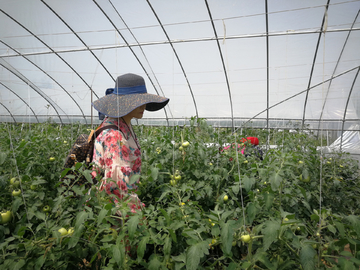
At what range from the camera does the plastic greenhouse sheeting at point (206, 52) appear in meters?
6.05

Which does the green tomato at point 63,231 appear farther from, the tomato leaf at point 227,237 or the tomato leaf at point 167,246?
the tomato leaf at point 227,237

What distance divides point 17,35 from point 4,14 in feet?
2.42

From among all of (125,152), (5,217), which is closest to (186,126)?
(125,152)

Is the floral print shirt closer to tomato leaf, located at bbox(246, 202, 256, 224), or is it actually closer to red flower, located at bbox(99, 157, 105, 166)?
red flower, located at bbox(99, 157, 105, 166)

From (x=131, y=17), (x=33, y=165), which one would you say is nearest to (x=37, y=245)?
(x=33, y=165)

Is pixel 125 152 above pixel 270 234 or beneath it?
above

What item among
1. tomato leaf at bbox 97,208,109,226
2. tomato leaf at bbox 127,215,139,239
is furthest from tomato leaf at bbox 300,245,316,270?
tomato leaf at bbox 97,208,109,226

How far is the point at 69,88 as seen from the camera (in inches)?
380

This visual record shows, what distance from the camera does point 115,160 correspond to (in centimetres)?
141

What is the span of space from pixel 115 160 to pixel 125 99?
0.42m

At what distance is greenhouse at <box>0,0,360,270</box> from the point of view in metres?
1.15

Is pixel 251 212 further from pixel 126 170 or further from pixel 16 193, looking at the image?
pixel 16 193

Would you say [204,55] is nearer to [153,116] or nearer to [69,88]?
[153,116]

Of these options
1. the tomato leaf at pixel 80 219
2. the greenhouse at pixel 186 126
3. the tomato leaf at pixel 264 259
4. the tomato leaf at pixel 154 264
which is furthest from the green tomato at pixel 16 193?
the tomato leaf at pixel 264 259
